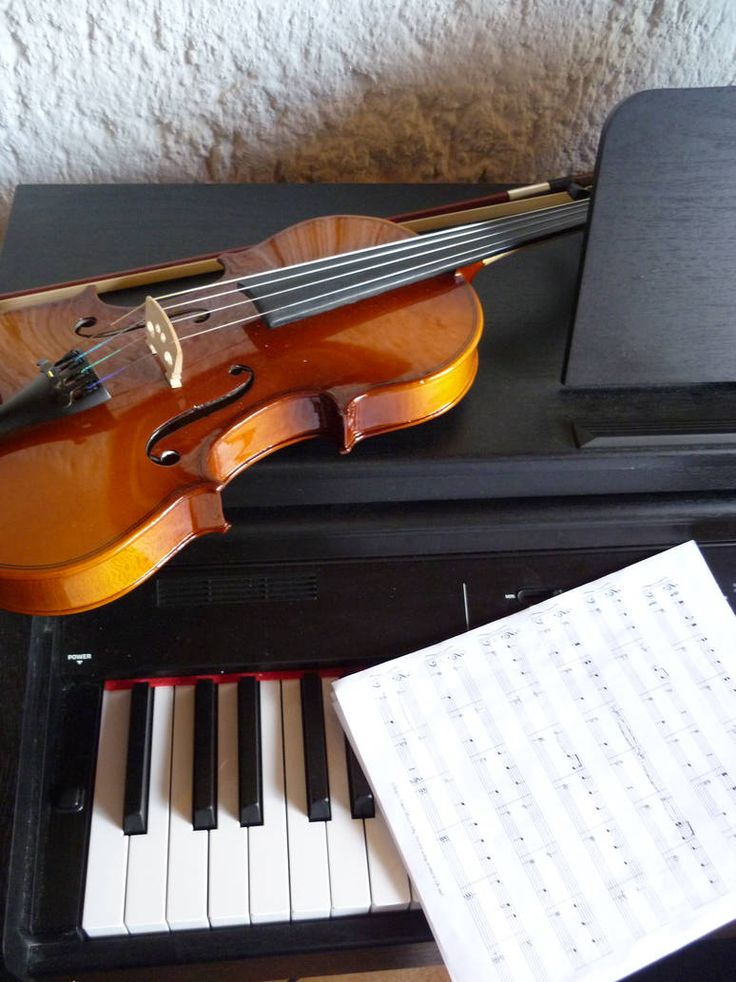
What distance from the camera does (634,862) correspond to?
729 millimetres

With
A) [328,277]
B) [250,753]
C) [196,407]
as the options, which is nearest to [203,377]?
[196,407]

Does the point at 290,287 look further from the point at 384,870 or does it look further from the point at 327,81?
the point at 384,870

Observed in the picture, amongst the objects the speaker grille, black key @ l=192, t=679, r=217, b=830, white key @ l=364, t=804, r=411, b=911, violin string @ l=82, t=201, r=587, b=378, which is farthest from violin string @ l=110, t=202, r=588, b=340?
white key @ l=364, t=804, r=411, b=911

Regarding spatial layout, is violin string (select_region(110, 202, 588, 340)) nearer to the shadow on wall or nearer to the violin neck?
the violin neck

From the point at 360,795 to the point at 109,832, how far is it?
0.72 ft

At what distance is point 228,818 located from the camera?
2.51 feet

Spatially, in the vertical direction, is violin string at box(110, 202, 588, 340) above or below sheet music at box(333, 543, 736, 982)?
above

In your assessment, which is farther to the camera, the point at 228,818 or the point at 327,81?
the point at 327,81

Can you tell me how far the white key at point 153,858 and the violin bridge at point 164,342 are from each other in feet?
1.07

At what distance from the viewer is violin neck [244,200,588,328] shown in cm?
81

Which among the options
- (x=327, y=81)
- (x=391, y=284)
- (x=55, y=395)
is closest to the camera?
(x=55, y=395)

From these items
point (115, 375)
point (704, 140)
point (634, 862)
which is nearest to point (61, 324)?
point (115, 375)

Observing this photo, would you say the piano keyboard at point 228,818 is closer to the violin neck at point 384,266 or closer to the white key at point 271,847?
the white key at point 271,847

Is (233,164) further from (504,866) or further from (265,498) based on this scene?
(504,866)
